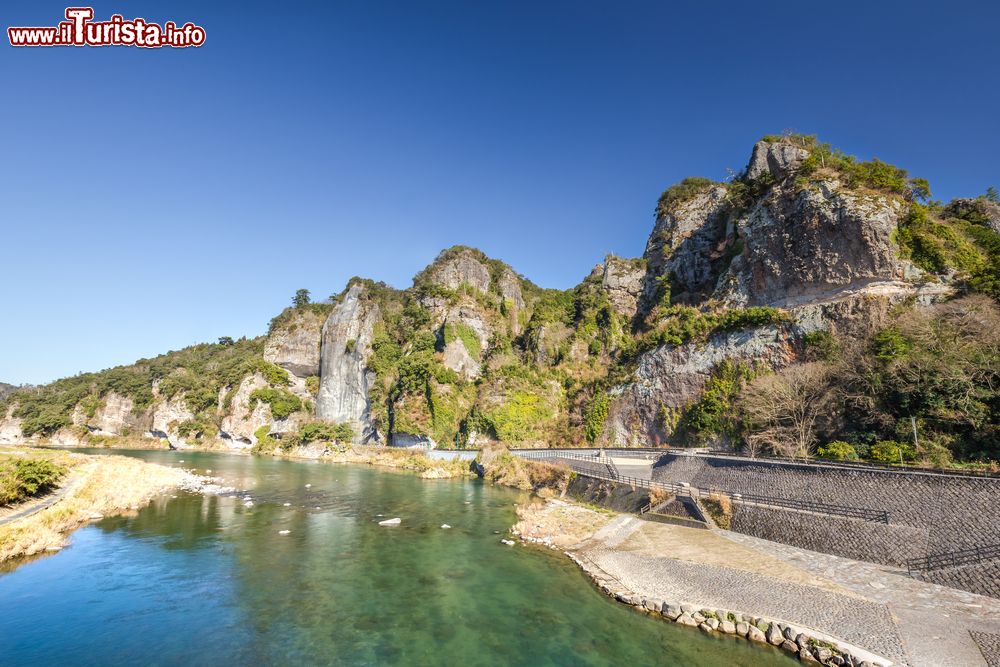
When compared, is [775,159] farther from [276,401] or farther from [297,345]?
[276,401]

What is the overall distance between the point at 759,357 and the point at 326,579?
119 feet

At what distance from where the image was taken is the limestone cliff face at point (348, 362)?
79312 millimetres

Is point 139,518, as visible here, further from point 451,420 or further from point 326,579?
point 451,420

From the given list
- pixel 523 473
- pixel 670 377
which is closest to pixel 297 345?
pixel 523 473

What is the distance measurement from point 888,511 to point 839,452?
867 centimetres

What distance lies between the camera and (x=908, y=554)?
49.3ft

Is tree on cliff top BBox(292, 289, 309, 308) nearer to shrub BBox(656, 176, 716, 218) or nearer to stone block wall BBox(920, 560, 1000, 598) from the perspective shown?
shrub BBox(656, 176, 716, 218)

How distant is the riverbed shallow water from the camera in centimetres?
1154

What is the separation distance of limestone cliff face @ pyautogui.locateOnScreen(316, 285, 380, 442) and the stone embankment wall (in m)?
66.3

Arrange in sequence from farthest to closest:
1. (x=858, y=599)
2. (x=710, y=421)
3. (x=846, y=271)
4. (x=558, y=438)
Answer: (x=558, y=438), (x=710, y=421), (x=846, y=271), (x=858, y=599)

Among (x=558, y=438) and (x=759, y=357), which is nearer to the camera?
(x=759, y=357)

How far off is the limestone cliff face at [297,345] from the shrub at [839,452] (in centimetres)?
8567

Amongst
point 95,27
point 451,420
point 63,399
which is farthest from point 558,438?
point 63,399

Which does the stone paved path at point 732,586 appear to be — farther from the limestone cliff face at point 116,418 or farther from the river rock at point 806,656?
the limestone cliff face at point 116,418
